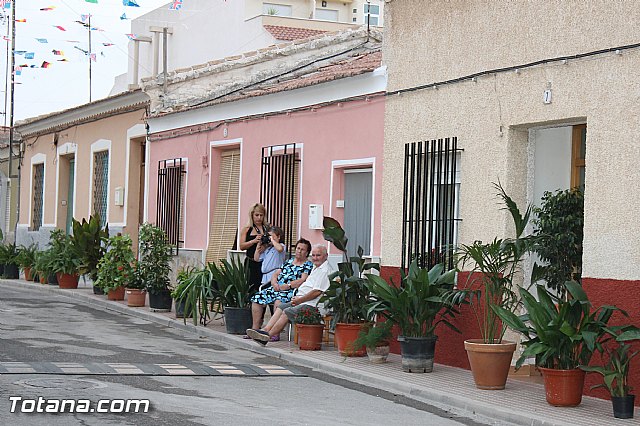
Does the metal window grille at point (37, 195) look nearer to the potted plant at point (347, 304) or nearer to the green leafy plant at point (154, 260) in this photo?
the green leafy plant at point (154, 260)

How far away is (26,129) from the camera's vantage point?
1179 inches

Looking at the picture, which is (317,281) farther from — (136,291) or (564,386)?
(136,291)

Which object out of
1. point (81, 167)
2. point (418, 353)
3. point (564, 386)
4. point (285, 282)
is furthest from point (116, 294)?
point (564, 386)

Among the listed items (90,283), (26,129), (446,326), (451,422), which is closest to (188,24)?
(26,129)

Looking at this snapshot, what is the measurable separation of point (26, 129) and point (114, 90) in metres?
14.1

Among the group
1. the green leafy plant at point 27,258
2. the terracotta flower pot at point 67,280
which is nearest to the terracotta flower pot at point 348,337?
the terracotta flower pot at point 67,280

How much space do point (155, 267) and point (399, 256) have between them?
5764 millimetres

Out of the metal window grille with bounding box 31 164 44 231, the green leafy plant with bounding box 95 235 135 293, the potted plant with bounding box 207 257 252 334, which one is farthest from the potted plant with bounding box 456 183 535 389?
the metal window grille with bounding box 31 164 44 231

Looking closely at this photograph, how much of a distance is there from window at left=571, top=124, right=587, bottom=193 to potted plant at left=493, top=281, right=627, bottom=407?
6.62 feet

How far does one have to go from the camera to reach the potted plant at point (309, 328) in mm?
13055

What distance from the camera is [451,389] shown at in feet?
34.0

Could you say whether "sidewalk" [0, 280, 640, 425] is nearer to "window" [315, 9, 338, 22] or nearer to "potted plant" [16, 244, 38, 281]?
"potted plant" [16, 244, 38, 281]

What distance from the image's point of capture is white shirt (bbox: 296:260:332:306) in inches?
525

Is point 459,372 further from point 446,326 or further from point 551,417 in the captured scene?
point 551,417
